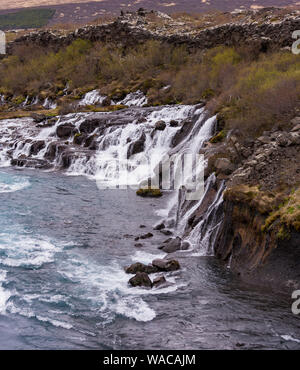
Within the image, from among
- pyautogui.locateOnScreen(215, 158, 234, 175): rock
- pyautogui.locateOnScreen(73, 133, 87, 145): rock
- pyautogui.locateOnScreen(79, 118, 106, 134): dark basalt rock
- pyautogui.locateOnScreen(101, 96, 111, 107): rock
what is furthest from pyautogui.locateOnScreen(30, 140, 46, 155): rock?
pyautogui.locateOnScreen(215, 158, 234, 175): rock

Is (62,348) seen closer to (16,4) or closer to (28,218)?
(28,218)

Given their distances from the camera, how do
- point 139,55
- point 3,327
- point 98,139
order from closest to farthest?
point 3,327 → point 98,139 → point 139,55

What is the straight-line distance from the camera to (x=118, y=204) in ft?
82.1

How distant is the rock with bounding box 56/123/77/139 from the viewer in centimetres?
3806

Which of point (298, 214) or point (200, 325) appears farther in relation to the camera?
point (298, 214)

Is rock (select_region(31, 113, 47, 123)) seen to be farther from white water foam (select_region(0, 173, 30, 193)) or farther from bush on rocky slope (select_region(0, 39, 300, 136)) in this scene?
white water foam (select_region(0, 173, 30, 193))

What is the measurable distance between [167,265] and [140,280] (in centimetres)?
143

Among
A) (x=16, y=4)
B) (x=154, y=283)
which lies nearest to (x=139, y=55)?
(x=154, y=283)

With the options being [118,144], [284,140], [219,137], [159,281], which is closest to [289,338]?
[159,281]

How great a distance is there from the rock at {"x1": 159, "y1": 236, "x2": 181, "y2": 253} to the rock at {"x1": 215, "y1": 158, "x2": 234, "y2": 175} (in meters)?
3.58

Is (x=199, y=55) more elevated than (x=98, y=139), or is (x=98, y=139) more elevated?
(x=199, y=55)

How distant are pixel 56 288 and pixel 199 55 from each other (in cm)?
3685

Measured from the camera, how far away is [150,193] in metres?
26.3

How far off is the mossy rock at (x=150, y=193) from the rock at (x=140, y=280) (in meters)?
10.9
